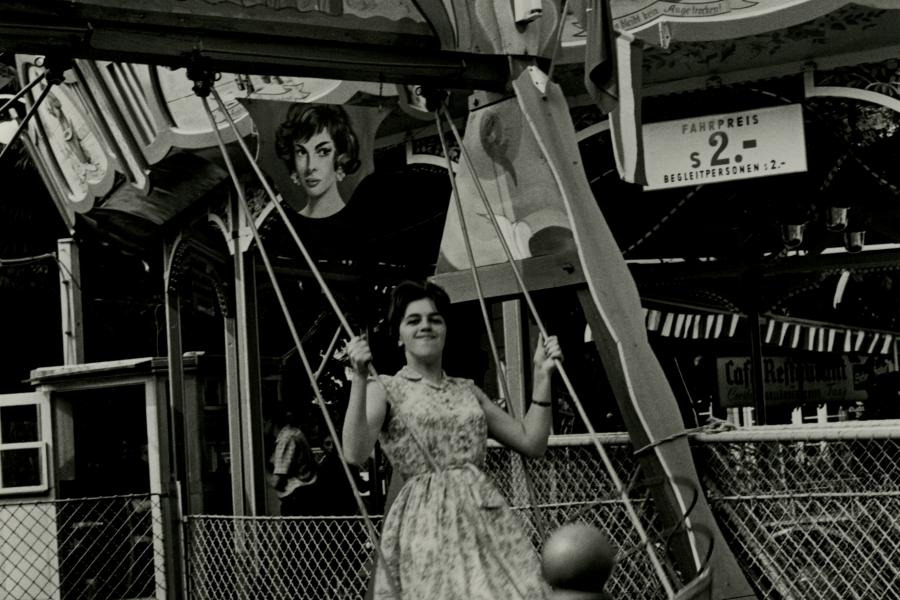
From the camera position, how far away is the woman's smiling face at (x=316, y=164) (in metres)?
5.80

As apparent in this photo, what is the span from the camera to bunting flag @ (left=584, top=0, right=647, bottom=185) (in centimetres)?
511

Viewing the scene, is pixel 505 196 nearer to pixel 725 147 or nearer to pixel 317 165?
pixel 317 165

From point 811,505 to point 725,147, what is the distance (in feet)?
11.2

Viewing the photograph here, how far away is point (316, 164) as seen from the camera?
602 cm

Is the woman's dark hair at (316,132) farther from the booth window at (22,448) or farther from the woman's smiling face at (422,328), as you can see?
the booth window at (22,448)

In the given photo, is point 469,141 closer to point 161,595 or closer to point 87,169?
point 161,595

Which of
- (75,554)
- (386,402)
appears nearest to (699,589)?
(386,402)

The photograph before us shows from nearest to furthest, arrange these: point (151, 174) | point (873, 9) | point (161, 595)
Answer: point (873, 9) → point (161, 595) → point (151, 174)

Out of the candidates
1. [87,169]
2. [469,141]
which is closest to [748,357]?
[87,169]

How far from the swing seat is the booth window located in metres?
7.98

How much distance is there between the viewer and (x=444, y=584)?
13.8ft

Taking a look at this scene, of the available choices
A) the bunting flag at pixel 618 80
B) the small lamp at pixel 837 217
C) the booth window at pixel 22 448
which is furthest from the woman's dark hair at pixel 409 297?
the small lamp at pixel 837 217

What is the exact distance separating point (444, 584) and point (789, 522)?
1.49 meters

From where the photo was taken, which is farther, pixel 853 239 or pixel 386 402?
pixel 853 239
